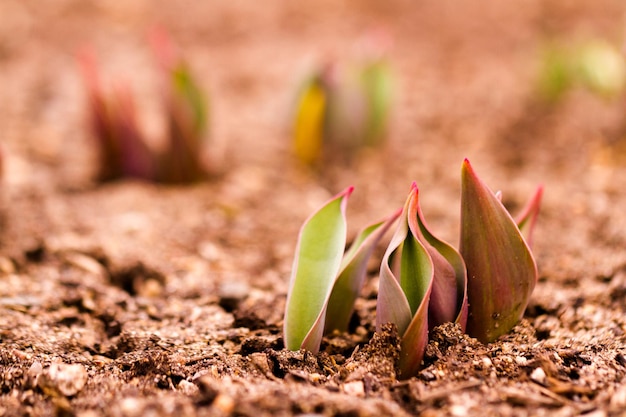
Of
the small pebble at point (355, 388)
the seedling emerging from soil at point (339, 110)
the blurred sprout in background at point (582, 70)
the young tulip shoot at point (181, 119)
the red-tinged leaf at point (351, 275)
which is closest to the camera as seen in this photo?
the small pebble at point (355, 388)

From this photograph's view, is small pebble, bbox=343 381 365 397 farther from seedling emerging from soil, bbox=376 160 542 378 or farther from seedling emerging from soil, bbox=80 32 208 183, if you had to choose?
seedling emerging from soil, bbox=80 32 208 183

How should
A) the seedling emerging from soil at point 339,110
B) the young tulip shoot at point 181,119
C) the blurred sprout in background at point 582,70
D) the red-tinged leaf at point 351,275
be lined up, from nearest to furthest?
the red-tinged leaf at point 351,275 → the young tulip shoot at point 181,119 → the seedling emerging from soil at point 339,110 → the blurred sprout in background at point 582,70

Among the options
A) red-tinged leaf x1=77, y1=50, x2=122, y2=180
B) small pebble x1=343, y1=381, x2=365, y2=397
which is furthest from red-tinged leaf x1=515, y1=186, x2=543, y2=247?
red-tinged leaf x1=77, y1=50, x2=122, y2=180

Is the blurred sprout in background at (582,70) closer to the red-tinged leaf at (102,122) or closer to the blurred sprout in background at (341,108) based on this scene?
the blurred sprout in background at (341,108)

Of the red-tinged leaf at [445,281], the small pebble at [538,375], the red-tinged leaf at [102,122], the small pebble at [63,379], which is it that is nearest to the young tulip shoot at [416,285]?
the red-tinged leaf at [445,281]

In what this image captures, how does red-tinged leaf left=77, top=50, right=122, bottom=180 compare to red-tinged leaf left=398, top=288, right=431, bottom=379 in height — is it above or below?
above

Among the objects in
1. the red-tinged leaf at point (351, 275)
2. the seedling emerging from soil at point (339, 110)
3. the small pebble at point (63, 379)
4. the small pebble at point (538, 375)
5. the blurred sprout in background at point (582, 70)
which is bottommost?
the small pebble at point (63, 379)

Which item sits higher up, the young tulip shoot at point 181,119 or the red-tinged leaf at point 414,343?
the young tulip shoot at point 181,119
